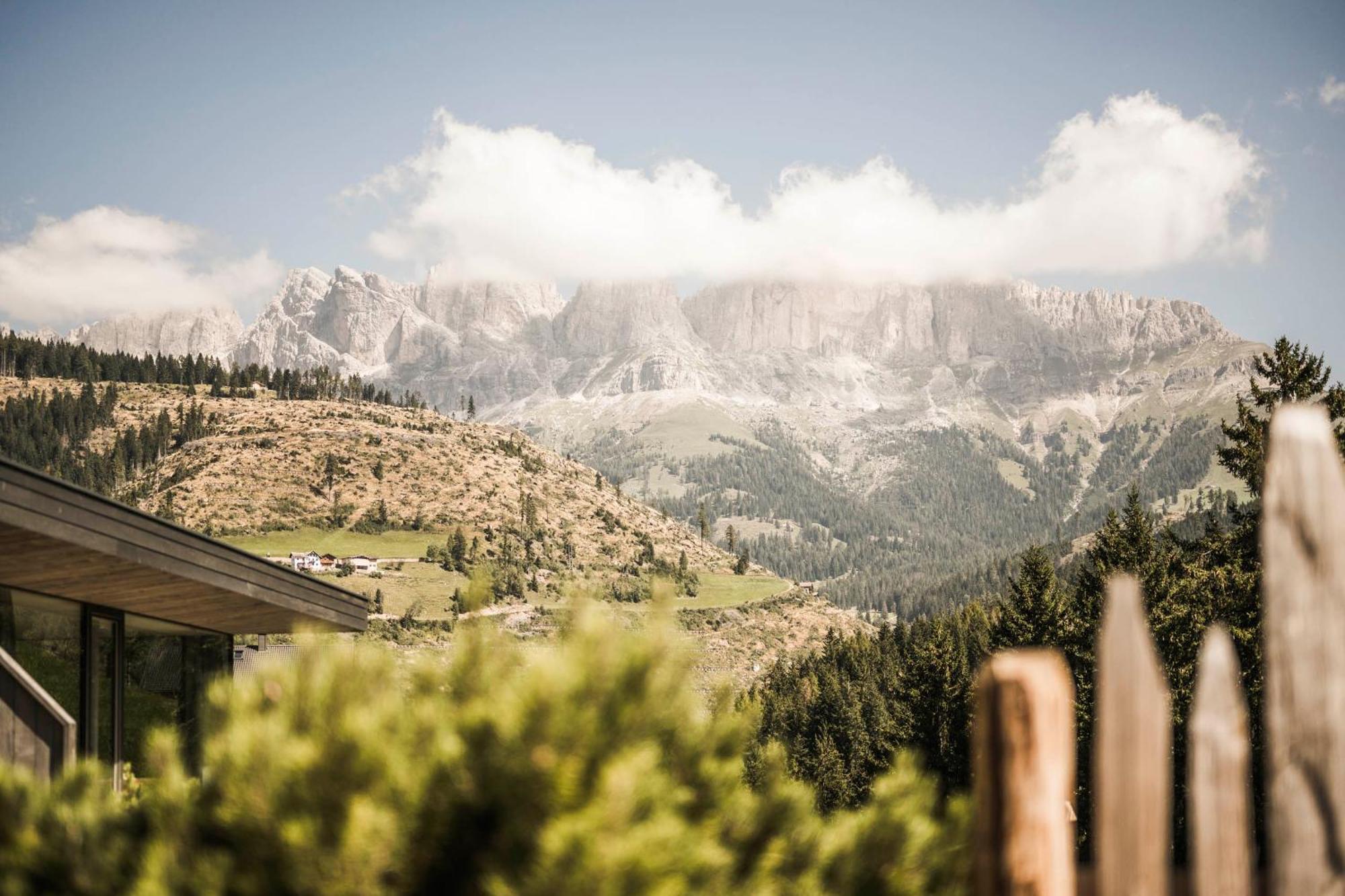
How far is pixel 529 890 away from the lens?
2.63m

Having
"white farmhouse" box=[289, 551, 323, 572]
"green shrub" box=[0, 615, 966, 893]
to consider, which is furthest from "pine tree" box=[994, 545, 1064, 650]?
"white farmhouse" box=[289, 551, 323, 572]

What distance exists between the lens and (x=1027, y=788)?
9.44 feet

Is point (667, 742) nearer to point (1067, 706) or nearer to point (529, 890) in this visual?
point (529, 890)

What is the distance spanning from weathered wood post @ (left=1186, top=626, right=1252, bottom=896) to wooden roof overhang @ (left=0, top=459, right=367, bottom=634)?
9.79 feet

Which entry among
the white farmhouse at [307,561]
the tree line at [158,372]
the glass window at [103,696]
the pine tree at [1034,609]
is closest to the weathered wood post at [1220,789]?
the glass window at [103,696]

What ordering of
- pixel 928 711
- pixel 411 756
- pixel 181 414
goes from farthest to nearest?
pixel 181 414
pixel 928 711
pixel 411 756

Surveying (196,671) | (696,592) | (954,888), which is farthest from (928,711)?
(696,592)

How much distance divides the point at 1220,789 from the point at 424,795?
2.26m

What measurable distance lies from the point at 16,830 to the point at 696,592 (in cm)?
13246

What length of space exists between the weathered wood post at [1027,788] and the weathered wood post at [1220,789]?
0.37 m

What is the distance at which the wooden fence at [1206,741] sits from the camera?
2.81m

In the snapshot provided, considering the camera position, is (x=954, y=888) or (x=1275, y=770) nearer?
(x=1275, y=770)

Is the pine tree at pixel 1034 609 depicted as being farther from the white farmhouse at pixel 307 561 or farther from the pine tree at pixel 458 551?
the pine tree at pixel 458 551

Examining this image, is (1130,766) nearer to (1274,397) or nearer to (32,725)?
(32,725)
